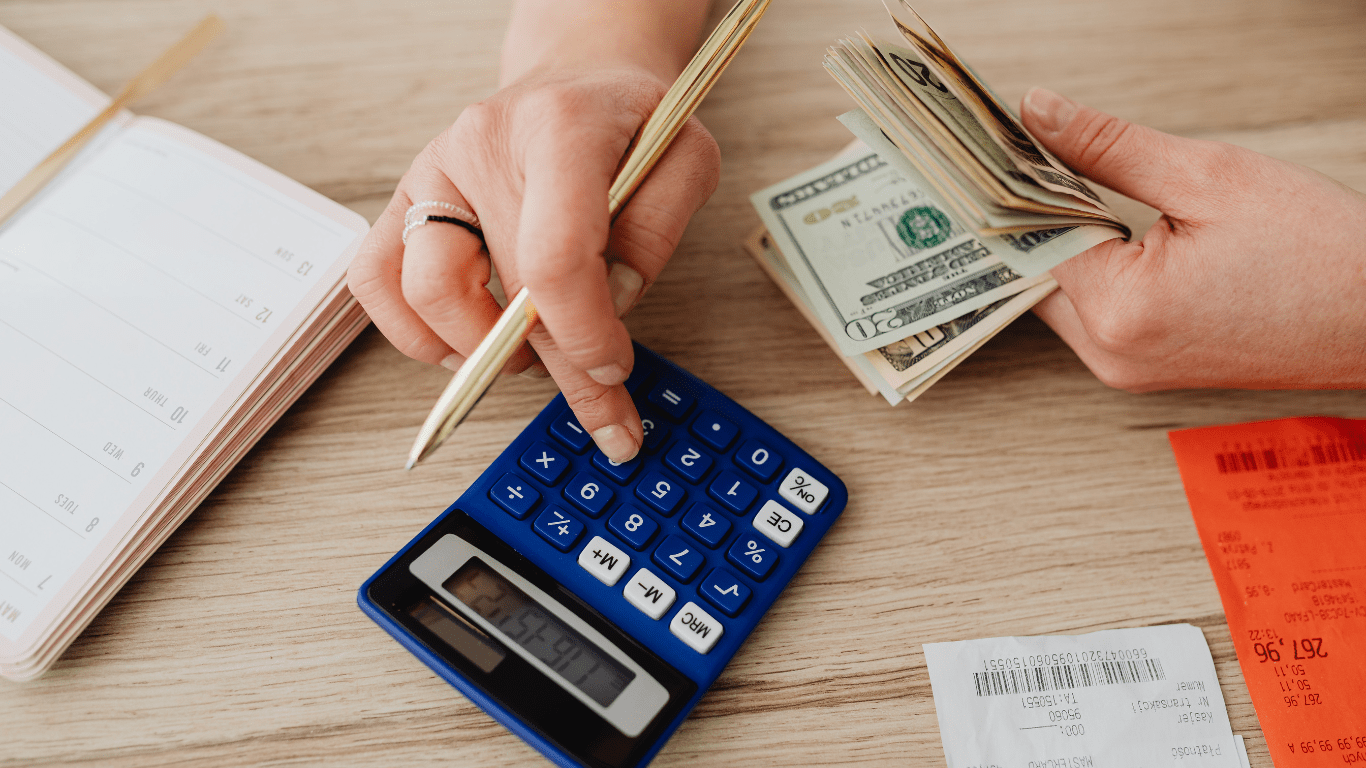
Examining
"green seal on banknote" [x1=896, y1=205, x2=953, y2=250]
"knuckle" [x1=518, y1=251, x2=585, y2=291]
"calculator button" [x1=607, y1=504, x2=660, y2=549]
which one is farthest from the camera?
"green seal on banknote" [x1=896, y1=205, x2=953, y2=250]

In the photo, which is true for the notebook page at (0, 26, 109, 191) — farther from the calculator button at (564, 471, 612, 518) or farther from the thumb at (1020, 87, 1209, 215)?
the thumb at (1020, 87, 1209, 215)

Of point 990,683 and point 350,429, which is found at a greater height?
point 990,683

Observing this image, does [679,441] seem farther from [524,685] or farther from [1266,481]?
[1266,481]

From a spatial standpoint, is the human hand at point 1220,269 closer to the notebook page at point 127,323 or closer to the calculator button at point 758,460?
the calculator button at point 758,460

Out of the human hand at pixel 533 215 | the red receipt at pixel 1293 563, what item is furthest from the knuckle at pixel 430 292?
the red receipt at pixel 1293 563

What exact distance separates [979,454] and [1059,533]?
77 mm

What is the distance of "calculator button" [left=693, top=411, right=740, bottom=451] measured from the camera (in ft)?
1.78

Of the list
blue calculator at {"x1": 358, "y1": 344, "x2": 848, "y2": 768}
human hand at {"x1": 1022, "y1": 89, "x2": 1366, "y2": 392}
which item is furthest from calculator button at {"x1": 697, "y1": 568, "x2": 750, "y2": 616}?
human hand at {"x1": 1022, "y1": 89, "x2": 1366, "y2": 392}

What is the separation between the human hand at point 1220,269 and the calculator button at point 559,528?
1.29 ft

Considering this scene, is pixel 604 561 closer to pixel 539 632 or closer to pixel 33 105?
pixel 539 632

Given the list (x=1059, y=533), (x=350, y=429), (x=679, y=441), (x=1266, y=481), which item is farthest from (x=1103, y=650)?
(x=350, y=429)

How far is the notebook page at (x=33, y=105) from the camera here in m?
0.62

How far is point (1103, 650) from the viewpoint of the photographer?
50 cm

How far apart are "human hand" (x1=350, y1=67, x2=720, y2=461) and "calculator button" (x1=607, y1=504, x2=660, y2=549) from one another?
4cm
